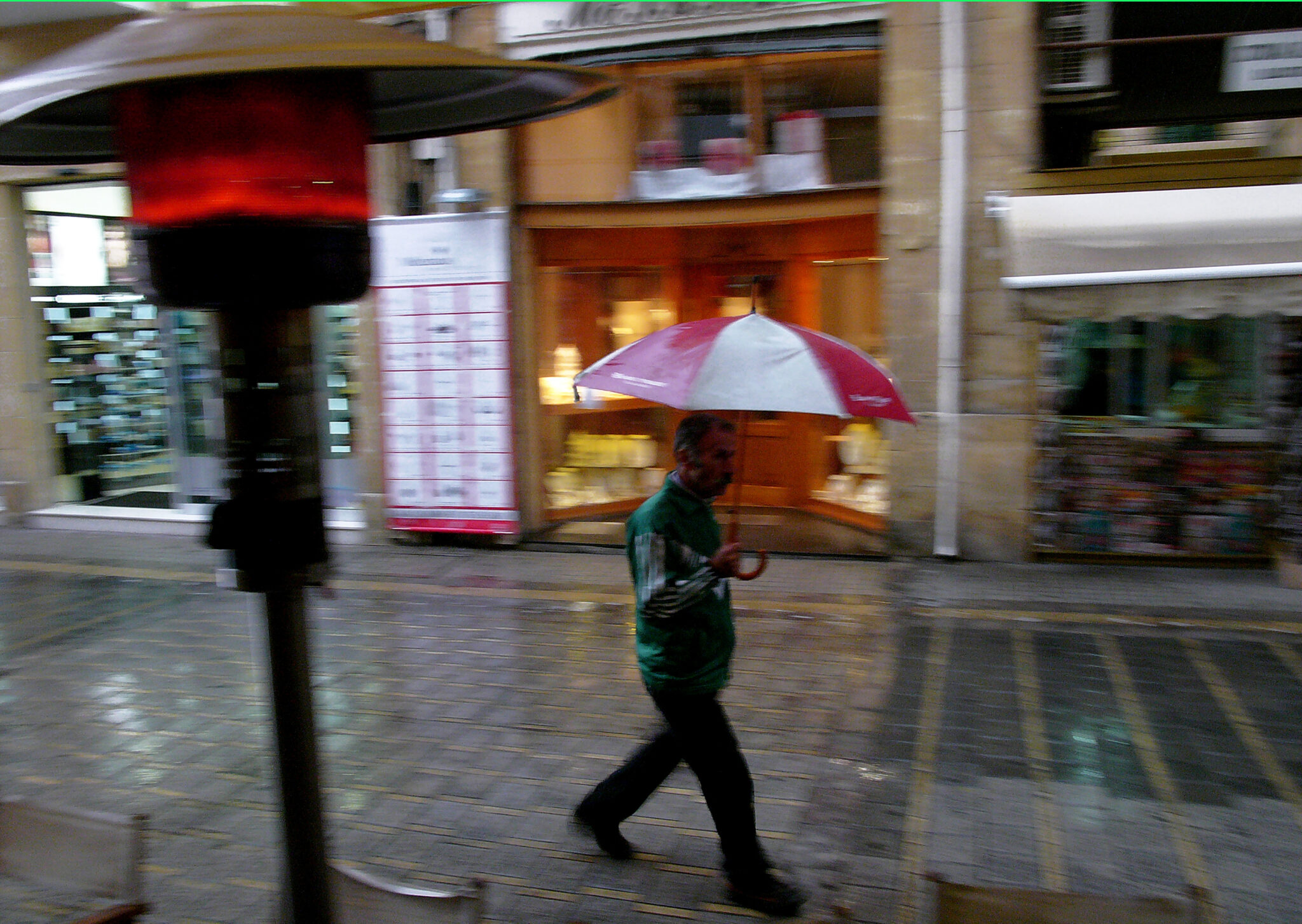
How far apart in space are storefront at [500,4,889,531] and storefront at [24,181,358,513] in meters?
2.77

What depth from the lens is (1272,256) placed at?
21.3ft

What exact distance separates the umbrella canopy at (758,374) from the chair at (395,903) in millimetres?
1462

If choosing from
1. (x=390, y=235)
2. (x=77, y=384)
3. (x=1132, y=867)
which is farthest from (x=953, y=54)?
(x=77, y=384)

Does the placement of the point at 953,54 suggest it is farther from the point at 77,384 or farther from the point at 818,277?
the point at 77,384

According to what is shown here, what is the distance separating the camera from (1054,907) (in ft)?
8.41

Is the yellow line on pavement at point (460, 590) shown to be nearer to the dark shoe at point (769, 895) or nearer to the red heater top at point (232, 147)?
the dark shoe at point (769, 895)

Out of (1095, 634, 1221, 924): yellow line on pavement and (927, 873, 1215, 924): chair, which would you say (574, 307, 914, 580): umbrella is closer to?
(927, 873, 1215, 924): chair

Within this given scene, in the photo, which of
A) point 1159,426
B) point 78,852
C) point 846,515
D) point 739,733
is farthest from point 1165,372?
point 78,852

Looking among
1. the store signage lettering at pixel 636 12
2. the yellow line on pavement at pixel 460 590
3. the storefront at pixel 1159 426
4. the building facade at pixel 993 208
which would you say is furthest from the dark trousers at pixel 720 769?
the store signage lettering at pixel 636 12

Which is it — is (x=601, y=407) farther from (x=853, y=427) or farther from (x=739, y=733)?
(x=739, y=733)

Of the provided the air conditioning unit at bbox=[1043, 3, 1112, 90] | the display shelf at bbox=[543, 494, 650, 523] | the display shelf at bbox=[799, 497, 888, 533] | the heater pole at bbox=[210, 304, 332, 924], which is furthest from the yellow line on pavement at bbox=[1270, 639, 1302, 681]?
the heater pole at bbox=[210, 304, 332, 924]

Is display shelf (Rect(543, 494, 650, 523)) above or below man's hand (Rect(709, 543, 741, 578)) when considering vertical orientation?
below

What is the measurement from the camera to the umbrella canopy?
3197mm

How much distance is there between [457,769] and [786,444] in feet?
20.6
